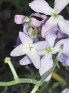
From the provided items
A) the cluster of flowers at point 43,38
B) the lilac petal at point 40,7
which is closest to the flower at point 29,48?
the cluster of flowers at point 43,38

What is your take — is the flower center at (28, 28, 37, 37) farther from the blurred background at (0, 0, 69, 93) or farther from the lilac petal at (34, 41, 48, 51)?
the blurred background at (0, 0, 69, 93)

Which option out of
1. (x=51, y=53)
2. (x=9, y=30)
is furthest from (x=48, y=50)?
(x=9, y=30)

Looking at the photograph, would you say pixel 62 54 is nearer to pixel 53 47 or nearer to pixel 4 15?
pixel 53 47

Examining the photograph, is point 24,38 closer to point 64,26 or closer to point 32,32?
point 32,32

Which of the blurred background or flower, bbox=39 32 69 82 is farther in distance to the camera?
the blurred background

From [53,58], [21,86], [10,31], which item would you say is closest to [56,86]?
[21,86]

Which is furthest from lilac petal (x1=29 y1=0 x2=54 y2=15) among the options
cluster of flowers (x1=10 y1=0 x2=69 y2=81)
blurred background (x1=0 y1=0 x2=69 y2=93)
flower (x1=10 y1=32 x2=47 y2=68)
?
blurred background (x1=0 y1=0 x2=69 y2=93)

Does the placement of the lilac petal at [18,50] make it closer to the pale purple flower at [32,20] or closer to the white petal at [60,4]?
the pale purple flower at [32,20]
